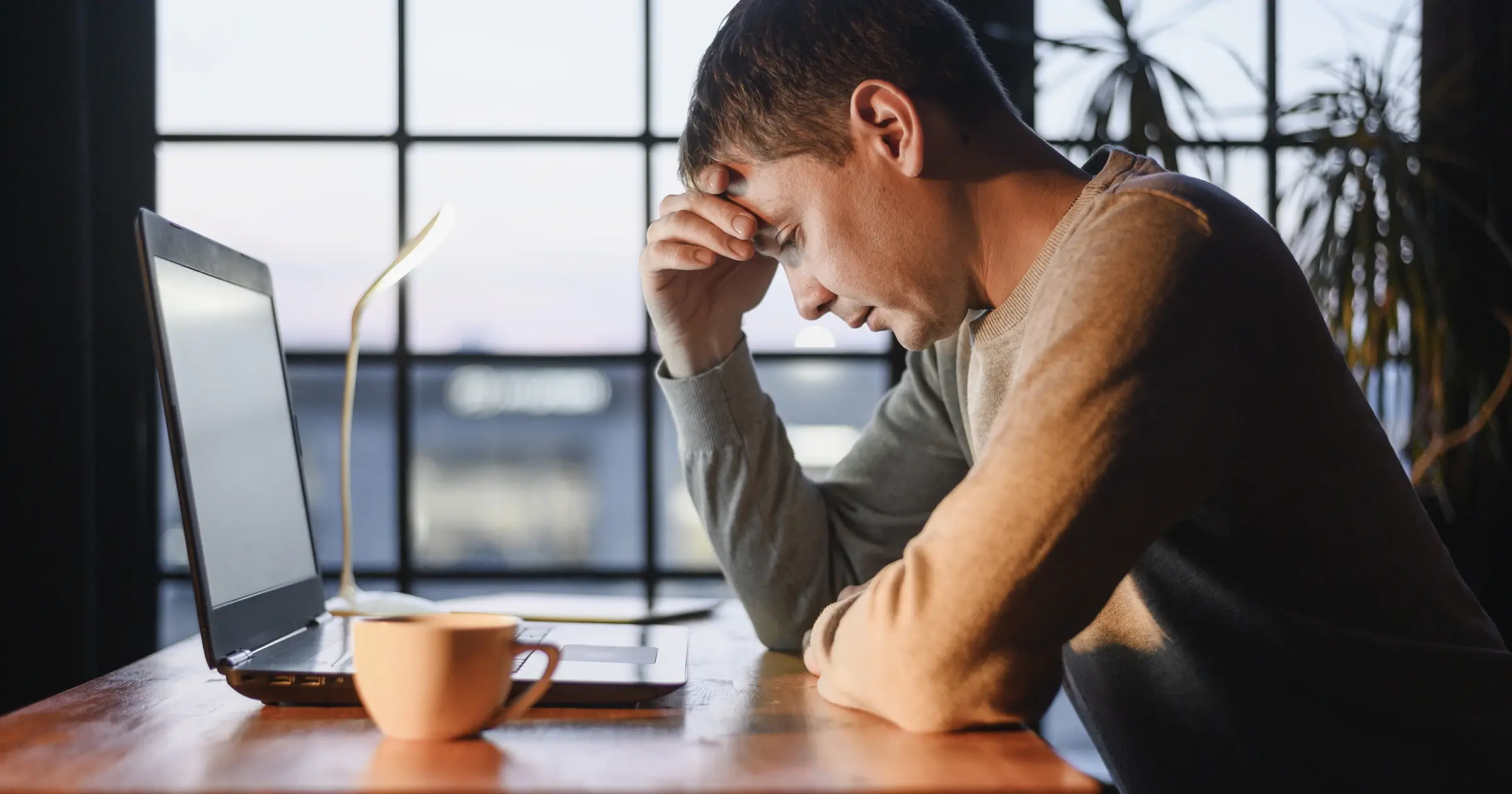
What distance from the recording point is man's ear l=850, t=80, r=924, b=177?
1.04 m

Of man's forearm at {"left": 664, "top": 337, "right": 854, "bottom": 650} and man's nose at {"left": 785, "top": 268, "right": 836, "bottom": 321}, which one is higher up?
man's nose at {"left": 785, "top": 268, "right": 836, "bottom": 321}

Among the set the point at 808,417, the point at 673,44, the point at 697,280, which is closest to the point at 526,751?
the point at 697,280

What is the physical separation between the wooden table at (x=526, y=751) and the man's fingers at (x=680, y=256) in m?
0.52

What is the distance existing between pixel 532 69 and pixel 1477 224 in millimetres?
1866

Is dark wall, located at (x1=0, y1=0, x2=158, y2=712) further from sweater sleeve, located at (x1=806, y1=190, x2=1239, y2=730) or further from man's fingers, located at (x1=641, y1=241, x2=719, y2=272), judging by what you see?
sweater sleeve, located at (x1=806, y1=190, x2=1239, y2=730)

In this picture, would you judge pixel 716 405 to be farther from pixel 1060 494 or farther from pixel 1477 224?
pixel 1477 224

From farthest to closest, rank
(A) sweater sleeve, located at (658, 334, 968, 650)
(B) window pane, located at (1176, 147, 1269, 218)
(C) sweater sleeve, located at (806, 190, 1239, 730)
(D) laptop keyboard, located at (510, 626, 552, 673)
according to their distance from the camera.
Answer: (B) window pane, located at (1176, 147, 1269, 218) < (A) sweater sleeve, located at (658, 334, 968, 650) < (D) laptop keyboard, located at (510, 626, 552, 673) < (C) sweater sleeve, located at (806, 190, 1239, 730)

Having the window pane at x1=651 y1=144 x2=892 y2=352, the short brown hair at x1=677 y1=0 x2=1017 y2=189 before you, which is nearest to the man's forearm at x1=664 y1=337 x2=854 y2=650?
the short brown hair at x1=677 y1=0 x2=1017 y2=189

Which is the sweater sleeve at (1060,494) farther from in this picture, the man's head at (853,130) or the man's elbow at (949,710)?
the man's head at (853,130)

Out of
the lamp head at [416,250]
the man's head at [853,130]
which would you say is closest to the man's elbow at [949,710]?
the man's head at [853,130]

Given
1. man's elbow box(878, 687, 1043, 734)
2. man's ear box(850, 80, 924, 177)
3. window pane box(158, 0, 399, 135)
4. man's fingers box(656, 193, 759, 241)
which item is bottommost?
man's elbow box(878, 687, 1043, 734)

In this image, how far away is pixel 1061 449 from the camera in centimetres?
75

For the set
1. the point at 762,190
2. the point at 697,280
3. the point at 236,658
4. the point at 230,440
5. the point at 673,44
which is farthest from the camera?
the point at 673,44

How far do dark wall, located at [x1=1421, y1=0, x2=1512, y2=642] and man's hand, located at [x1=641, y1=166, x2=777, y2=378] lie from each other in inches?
55.0
